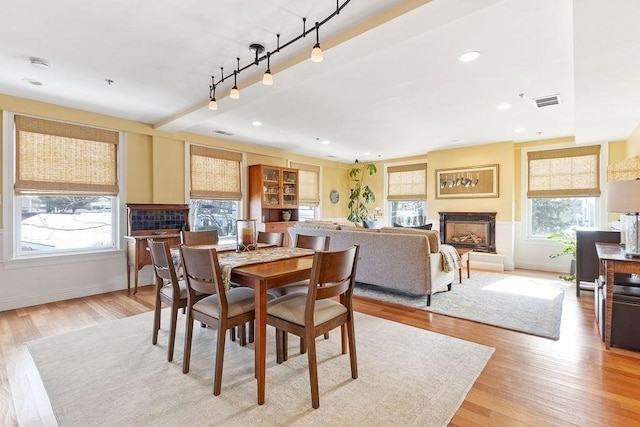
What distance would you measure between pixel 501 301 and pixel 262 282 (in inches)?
130

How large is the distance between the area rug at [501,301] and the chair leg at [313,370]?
2133mm

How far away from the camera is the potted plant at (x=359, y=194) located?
8156 millimetres

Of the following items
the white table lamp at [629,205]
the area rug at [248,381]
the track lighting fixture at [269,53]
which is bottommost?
the area rug at [248,381]

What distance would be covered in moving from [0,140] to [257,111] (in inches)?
116

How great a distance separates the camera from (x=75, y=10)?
79.9 inches

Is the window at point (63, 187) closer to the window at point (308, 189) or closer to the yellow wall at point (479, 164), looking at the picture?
the window at point (308, 189)

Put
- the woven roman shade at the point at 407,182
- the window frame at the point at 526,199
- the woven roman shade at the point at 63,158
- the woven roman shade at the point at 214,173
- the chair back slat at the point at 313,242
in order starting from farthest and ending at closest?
the woven roman shade at the point at 407,182 → the window frame at the point at 526,199 → the woven roman shade at the point at 214,173 → the woven roman shade at the point at 63,158 → the chair back slat at the point at 313,242

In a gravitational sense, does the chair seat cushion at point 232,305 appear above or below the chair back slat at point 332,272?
below

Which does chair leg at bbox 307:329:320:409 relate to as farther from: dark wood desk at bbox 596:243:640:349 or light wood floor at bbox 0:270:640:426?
dark wood desk at bbox 596:243:640:349

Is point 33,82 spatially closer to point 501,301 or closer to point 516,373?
point 516,373

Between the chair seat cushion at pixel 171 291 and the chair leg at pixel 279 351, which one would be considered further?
the chair seat cushion at pixel 171 291

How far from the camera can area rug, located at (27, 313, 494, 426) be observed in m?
1.76

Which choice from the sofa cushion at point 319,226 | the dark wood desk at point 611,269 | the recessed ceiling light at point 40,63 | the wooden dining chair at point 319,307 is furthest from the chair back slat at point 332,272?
the recessed ceiling light at point 40,63

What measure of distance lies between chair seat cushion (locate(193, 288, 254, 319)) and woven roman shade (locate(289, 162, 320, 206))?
16.4 feet
